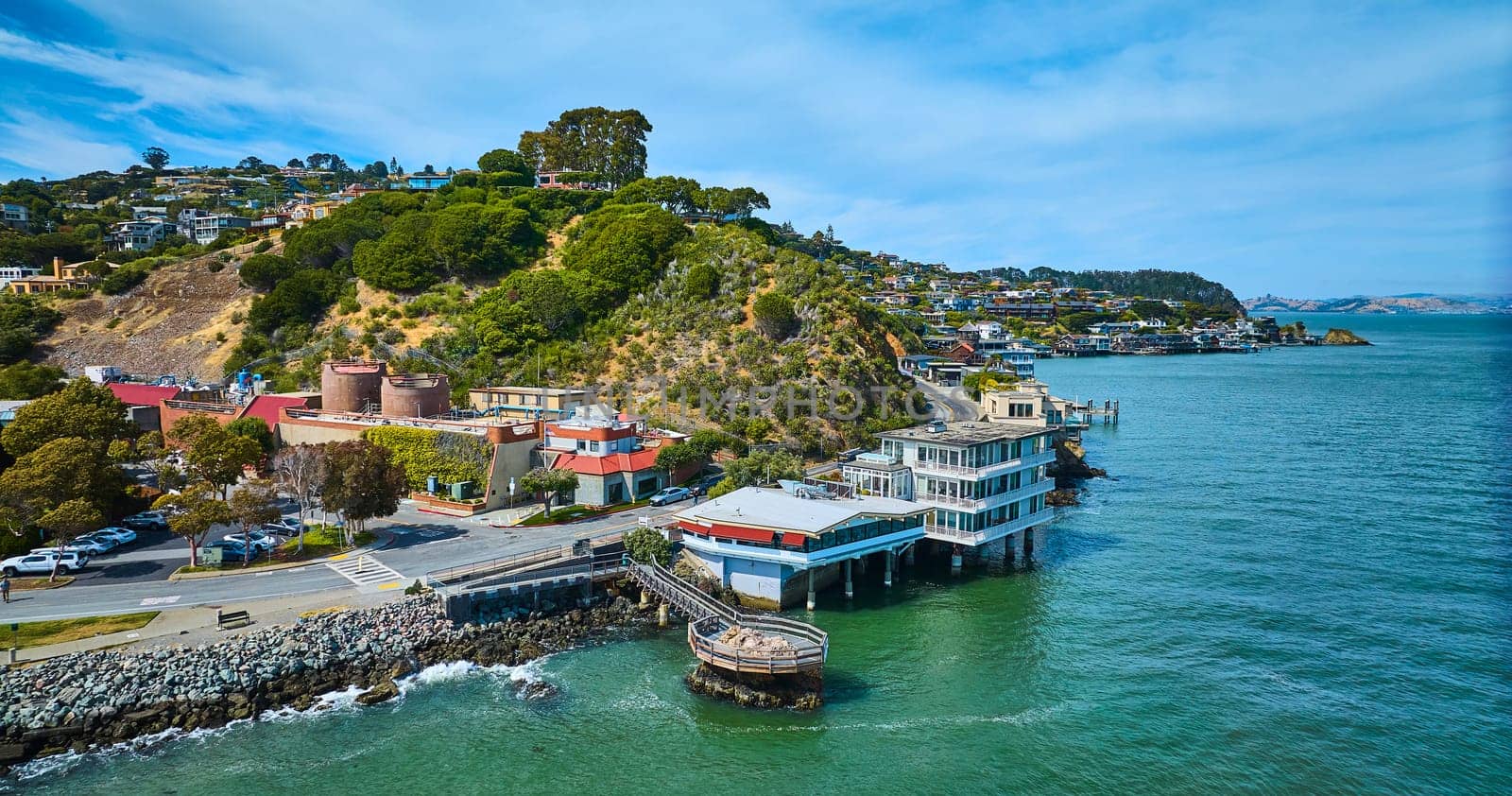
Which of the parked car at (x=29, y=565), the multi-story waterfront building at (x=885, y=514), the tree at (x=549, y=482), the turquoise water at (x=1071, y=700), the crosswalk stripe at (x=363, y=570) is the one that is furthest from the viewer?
the tree at (x=549, y=482)

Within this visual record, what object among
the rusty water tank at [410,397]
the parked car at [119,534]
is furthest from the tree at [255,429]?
the parked car at [119,534]

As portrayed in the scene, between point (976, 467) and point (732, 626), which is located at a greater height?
point (976, 467)

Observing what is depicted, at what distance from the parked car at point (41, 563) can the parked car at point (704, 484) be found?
1088 inches

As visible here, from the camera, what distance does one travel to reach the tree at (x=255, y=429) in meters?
50.6

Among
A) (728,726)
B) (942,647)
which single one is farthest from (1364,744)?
(728,726)

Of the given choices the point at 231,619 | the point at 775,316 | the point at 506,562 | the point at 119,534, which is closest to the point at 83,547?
the point at 119,534

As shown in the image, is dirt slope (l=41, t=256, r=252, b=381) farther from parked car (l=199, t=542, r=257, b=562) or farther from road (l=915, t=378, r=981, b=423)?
road (l=915, t=378, r=981, b=423)

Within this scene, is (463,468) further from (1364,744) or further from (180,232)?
(180,232)

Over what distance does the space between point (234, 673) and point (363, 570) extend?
28.2 ft

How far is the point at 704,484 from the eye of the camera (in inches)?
1948

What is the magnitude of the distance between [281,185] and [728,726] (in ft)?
646

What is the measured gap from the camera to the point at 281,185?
183875 mm

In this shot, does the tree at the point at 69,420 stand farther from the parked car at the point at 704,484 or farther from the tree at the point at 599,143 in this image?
the tree at the point at 599,143

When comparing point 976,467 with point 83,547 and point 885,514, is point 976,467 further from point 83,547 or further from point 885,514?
point 83,547
